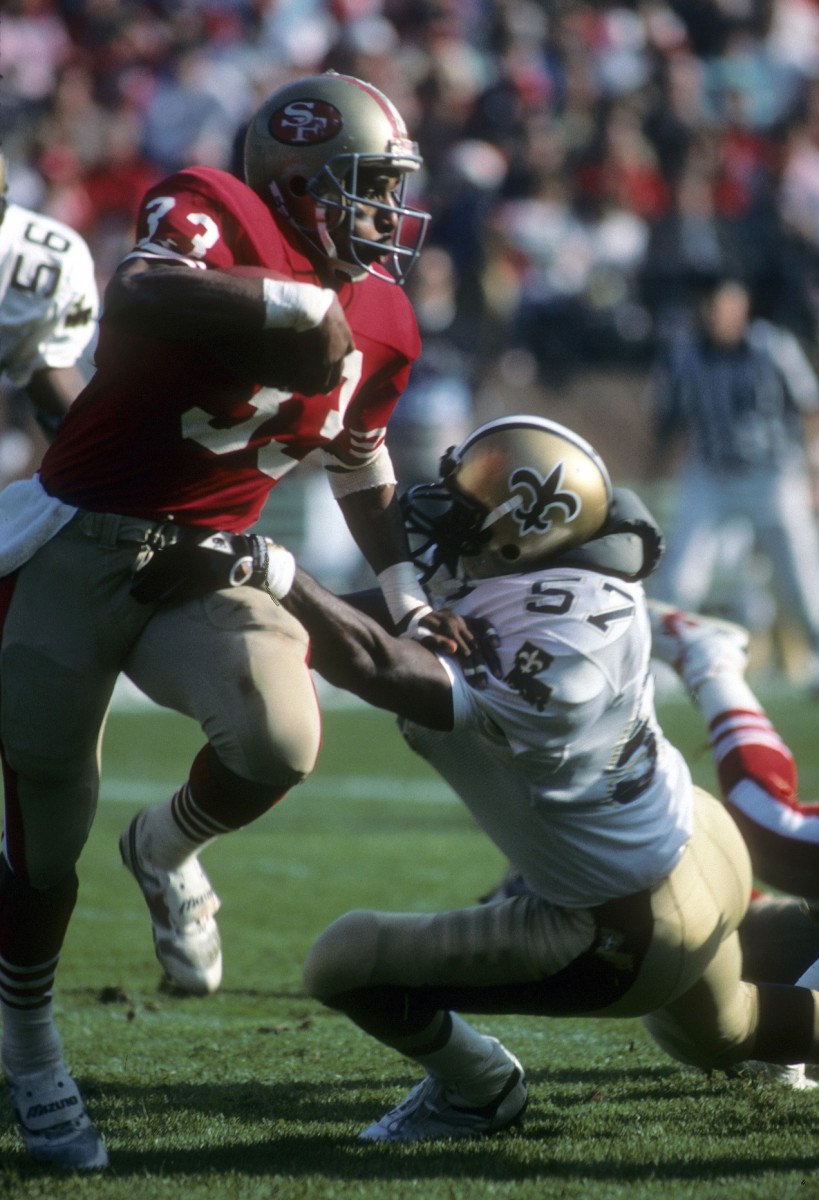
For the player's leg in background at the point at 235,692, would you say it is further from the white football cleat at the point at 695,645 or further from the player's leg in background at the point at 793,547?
the player's leg in background at the point at 793,547

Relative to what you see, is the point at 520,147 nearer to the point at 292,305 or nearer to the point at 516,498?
the point at 516,498

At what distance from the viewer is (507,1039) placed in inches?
143

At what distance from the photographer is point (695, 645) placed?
3.68 m

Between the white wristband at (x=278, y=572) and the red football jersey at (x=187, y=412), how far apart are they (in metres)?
0.16

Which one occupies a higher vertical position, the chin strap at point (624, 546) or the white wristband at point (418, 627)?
the chin strap at point (624, 546)

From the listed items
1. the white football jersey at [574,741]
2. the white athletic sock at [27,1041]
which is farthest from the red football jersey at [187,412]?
the white athletic sock at [27,1041]

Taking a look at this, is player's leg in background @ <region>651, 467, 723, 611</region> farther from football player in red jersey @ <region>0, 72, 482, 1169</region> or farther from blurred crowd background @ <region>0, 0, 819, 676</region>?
football player in red jersey @ <region>0, 72, 482, 1169</region>

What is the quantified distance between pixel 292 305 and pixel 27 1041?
1.30 m

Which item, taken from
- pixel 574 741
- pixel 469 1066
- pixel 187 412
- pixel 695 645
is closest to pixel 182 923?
pixel 469 1066

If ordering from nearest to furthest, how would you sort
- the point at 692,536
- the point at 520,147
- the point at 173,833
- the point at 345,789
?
the point at 173,833 < the point at 345,789 < the point at 692,536 < the point at 520,147

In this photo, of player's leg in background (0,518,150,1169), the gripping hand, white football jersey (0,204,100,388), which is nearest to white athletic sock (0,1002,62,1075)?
player's leg in background (0,518,150,1169)

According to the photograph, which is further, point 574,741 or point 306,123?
point 306,123

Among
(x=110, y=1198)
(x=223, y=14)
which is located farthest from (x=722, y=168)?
(x=110, y=1198)

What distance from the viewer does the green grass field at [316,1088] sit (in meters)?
2.60
